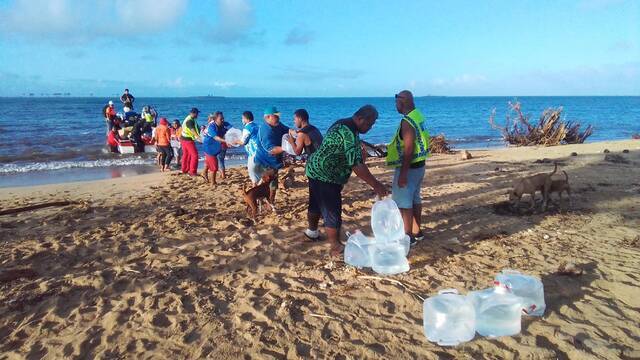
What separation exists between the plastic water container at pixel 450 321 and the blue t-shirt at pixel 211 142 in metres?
6.27

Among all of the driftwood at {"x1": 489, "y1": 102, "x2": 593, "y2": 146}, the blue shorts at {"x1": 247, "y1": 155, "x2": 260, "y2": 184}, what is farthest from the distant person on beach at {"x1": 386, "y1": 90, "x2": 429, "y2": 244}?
the driftwood at {"x1": 489, "y1": 102, "x2": 593, "y2": 146}

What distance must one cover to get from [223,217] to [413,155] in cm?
336

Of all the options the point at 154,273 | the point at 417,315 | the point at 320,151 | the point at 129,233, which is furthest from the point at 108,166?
the point at 417,315

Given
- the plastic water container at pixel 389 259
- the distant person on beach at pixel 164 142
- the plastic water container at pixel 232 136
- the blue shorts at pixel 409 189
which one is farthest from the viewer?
the distant person on beach at pixel 164 142

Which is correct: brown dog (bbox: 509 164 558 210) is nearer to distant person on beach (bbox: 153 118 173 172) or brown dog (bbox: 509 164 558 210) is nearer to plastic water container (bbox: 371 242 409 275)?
plastic water container (bbox: 371 242 409 275)

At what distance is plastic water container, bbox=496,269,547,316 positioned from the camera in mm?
3490

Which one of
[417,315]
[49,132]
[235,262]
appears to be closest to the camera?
[417,315]

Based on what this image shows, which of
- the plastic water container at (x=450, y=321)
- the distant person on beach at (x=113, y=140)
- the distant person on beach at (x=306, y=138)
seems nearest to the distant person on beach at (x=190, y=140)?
the distant person on beach at (x=306, y=138)

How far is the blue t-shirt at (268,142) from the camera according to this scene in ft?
20.9

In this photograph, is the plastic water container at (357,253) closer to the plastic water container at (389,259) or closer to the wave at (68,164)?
the plastic water container at (389,259)

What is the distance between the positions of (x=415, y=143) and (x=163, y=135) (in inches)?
339

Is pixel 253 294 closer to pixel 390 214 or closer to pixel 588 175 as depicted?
pixel 390 214

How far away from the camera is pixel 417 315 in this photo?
3609 millimetres

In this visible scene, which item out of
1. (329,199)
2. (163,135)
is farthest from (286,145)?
(163,135)
